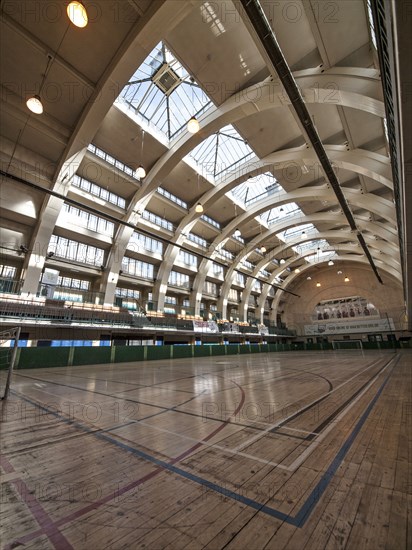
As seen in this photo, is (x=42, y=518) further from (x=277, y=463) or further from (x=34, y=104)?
(x=34, y=104)

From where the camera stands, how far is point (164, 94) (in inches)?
598

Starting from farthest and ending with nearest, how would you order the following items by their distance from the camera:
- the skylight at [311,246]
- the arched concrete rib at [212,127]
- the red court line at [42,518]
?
the skylight at [311,246] → the arched concrete rib at [212,127] → the red court line at [42,518]

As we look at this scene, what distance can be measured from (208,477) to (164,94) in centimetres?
1905

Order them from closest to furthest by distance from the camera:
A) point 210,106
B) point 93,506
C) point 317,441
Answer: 1. point 93,506
2. point 317,441
3. point 210,106

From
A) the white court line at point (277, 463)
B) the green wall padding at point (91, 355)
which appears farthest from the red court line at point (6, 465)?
the green wall padding at point (91, 355)

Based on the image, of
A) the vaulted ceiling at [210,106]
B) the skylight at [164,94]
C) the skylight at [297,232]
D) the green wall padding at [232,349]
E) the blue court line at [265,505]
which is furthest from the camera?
the skylight at [297,232]

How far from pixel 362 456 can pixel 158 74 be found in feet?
60.3

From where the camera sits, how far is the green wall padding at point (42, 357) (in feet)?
39.7

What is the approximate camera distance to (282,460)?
2607mm

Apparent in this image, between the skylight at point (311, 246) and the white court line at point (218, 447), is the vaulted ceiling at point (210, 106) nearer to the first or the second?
the white court line at point (218, 447)

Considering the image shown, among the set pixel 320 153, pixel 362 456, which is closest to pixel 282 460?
pixel 362 456

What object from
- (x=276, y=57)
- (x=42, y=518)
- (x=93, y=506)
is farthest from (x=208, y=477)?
(x=276, y=57)

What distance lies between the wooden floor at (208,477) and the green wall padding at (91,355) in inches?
418

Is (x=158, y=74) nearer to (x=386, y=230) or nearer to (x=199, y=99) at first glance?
(x=199, y=99)
